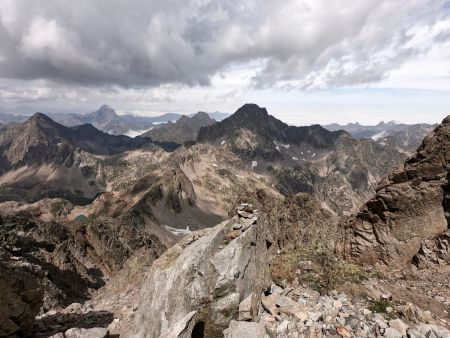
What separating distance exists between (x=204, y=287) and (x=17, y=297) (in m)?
8.62

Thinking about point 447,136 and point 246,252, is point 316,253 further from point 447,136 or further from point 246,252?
point 447,136

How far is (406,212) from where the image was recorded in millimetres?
30578

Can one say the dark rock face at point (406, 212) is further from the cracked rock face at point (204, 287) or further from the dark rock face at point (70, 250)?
the dark rock face at point (70, 250)

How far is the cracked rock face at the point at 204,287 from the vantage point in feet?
51.0

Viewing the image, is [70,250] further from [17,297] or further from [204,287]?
[204,287]

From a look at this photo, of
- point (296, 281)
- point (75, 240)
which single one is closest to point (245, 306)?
point (296, 281)

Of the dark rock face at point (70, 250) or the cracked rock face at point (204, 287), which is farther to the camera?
the dark rock face at point (70, 250)

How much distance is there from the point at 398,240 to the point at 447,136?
13.8 metres

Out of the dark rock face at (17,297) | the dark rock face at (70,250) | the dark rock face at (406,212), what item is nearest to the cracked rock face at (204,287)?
the dark rock face at (17,297)

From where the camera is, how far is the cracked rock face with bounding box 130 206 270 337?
51.0ft

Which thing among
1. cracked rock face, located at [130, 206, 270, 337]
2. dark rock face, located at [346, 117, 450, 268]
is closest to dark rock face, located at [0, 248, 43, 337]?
cracked rock face, located at [130, 206, 270, 337]

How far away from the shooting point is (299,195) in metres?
114

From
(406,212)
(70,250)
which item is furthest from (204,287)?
(70,250)

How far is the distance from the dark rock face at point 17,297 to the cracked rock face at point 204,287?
5.01 m
